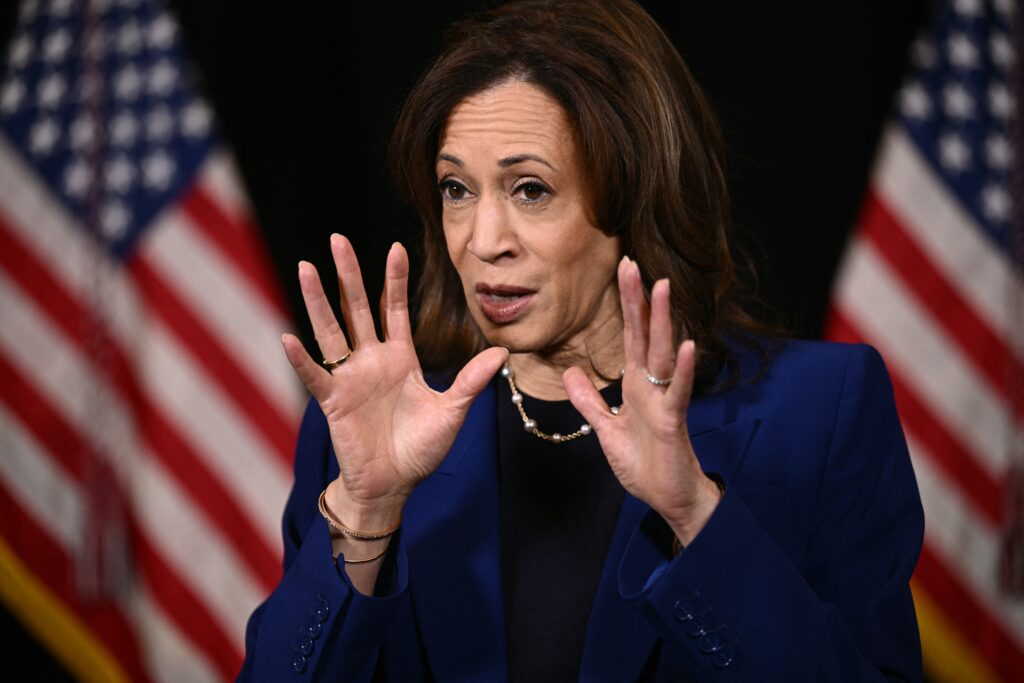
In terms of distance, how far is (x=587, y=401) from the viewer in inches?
52.2

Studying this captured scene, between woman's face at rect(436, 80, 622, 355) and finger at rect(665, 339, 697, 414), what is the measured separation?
339 millimetres

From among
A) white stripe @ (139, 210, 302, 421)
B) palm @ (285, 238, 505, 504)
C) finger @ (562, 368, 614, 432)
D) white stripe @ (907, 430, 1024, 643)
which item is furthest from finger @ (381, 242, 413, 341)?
white stripe @ (907, 430, 1024, 643)

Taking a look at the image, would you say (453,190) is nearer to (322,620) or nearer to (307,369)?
(307,369)

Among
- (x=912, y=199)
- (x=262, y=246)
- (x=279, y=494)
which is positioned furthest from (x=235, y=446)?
(x=912, y=199)

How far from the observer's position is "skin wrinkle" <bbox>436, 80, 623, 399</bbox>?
1.51m

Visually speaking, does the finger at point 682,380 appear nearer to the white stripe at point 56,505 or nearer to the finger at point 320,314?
the finger at point 320,314

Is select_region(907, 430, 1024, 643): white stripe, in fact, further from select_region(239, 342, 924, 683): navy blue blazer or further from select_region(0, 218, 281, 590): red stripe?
select_region(0, 218, 281, 590): red stripe

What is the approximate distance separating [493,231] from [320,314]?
0.26 m

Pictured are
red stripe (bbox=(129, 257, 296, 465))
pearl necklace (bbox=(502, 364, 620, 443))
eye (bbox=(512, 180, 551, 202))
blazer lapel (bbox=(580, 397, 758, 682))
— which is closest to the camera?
blazer lapel (bbox=(580, 397, 758, 682))

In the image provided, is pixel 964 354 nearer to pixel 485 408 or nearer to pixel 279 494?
pixel 485 408

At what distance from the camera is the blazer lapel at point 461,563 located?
147cm

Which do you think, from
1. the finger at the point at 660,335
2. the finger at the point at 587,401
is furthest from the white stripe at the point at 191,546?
the finger at the point at 660,335

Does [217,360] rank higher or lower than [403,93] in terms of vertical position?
lower

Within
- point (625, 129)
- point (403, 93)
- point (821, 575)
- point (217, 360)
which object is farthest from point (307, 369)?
point (217, 360)
